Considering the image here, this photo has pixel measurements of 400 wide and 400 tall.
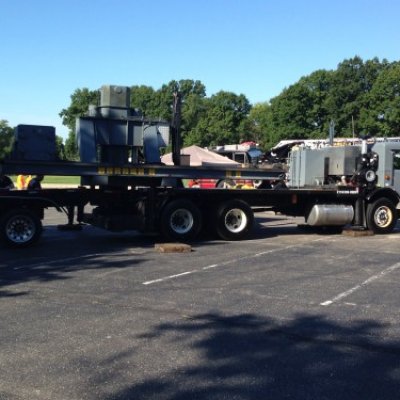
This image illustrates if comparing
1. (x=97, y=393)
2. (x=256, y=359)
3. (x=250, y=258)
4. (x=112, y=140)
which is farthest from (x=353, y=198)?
(x=97, y=393)

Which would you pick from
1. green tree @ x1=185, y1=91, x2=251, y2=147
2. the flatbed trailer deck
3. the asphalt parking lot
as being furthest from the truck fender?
green tree @ x1=185, y1=91, x2=251, y2=147

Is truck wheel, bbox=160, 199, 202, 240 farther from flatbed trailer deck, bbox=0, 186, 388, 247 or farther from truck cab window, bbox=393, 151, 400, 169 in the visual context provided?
truck cab window, bbox=393, 151, 400, 169

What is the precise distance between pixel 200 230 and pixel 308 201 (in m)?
Answer: 3.32

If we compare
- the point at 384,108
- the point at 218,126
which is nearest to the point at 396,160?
the point at 384,108

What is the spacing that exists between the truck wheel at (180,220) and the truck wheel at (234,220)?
609 mm

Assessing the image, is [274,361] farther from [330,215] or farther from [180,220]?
[330,215]

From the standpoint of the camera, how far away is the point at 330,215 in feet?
49.0

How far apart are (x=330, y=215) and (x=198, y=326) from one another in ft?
30.8

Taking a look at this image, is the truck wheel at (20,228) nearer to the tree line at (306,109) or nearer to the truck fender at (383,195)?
the truck fender at (383,195)

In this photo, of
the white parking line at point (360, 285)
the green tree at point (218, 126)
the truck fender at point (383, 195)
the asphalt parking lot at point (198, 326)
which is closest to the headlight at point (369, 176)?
the truck fender at point (383, 195)

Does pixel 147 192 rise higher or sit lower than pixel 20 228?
higher

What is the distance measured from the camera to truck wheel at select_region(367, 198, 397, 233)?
50.5ft

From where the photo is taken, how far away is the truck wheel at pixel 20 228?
459 inches

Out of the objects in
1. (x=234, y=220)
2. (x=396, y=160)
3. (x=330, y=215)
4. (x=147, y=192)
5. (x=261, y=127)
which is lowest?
(x=234, y=220)
